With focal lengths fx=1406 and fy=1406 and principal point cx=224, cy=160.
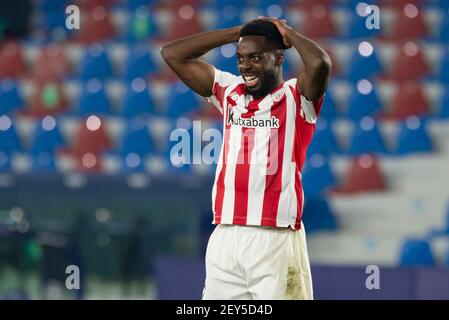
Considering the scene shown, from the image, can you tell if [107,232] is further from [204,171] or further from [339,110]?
[339,110]

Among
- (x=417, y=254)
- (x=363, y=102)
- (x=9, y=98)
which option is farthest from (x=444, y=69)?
(x=9, y=98)

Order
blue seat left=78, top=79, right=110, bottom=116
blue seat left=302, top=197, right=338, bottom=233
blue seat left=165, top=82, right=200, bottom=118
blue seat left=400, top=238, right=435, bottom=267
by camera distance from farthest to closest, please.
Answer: blue seat left=78, top=79, right=110, bottom=116 → blue seat left=165, top=82, right=200, bottom=118 → blue seat left=302, top=197, right=338, bottom=233 → blue seat left=400, top=238, right=435, bottom=267

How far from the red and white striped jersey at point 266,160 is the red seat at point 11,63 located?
764 centimetres

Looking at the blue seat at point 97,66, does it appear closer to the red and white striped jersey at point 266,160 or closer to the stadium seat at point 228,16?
the stadium seat at point 228,16

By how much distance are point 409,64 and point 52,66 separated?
10.7 feet

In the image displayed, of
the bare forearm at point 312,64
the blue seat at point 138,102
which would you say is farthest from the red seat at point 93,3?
the bare forearm at point 312,64

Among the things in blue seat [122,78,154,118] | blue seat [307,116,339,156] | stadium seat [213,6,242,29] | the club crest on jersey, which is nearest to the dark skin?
the club crest on jersey

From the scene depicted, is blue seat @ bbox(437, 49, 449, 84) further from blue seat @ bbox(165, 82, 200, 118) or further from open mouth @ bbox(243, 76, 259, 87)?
open mouth @ bbox(243, 76, 259, 87)

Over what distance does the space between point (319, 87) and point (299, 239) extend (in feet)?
2.02

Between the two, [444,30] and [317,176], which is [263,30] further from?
[444,30]

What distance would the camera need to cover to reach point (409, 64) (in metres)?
12.0

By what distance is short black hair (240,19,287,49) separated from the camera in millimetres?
5582

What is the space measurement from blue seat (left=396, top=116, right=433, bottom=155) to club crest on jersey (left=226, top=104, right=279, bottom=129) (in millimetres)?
5562

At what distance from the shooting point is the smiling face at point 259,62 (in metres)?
5.55
